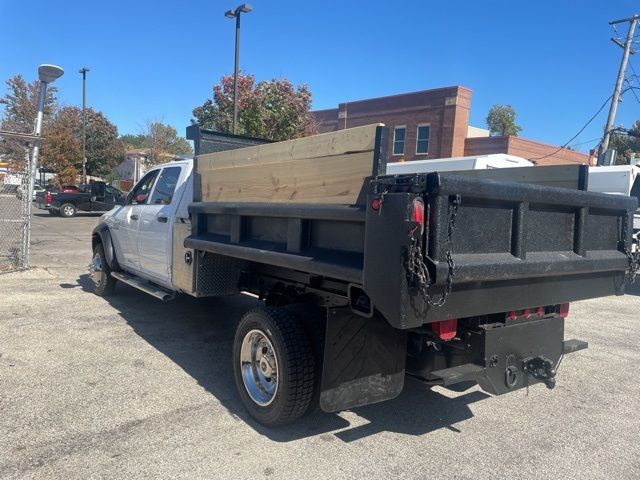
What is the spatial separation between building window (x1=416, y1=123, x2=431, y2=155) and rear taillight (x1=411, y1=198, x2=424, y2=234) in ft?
96.4

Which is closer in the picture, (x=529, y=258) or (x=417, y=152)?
(x=529, y=258)

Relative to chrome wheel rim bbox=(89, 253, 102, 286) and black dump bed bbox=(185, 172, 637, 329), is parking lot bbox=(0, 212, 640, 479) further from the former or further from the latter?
chrome wheel rim bbox=(89, 253, 102, 286)

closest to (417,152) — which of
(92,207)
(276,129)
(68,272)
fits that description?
(276,129)

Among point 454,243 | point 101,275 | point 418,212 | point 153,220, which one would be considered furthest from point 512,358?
point 101,275

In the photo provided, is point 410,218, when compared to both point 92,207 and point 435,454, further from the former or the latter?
point 92,207

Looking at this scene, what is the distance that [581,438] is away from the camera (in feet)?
12.3

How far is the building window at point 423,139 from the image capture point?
101 ft

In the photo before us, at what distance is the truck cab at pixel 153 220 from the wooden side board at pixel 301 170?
3.61 ft

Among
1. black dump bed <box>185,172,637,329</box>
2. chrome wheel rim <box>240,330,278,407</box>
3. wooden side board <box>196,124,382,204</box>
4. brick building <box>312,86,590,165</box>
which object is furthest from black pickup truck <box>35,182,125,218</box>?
black dump bed <box>185,172,637,329</box>

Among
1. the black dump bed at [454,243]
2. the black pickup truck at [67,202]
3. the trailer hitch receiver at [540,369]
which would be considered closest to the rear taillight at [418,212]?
the black dump bed at [454,243]

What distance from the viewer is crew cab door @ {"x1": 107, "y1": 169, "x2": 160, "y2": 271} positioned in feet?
21.6

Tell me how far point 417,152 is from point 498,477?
2958 centimetres

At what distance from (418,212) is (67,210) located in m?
26.9

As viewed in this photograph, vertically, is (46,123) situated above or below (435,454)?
above
